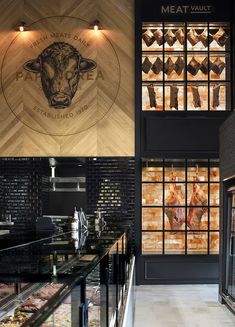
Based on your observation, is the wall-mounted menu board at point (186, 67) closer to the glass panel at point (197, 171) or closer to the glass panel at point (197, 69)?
the glass panel at point (197, 69)

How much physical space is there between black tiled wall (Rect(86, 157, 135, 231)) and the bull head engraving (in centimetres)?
126

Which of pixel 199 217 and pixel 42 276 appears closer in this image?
pixel 42 276

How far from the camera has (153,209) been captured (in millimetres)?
9000

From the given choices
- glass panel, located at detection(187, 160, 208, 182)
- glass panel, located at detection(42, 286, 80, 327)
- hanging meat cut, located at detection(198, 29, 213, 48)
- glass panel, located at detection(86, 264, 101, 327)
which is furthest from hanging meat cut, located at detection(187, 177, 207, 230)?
glass panel, located at detection(42, 286, 80, 327)

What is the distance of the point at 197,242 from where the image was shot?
901cm

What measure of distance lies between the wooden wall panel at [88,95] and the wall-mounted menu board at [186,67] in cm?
36

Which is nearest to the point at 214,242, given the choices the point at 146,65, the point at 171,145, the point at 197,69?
the point at 171,145

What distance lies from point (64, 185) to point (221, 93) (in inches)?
130

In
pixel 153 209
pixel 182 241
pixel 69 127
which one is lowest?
pixel 182 241

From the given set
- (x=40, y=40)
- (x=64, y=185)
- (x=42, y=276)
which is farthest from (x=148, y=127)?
(x=42, y=276)

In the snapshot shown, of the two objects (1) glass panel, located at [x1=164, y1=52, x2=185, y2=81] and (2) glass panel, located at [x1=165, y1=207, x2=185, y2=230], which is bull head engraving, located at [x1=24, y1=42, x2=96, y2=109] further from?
(2) glass panel, located at [x1=165, y1=207, x2=185, y2=230]

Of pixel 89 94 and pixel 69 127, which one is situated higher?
pixel 89 94

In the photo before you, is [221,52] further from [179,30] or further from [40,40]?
[40,40]

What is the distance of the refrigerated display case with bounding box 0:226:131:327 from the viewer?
134cm
